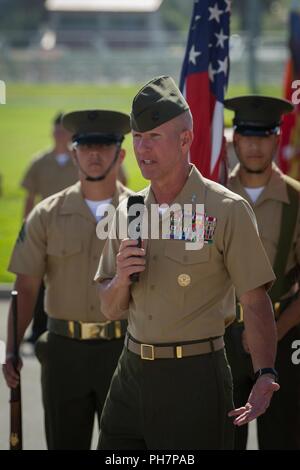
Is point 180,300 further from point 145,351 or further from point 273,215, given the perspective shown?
point 273,215

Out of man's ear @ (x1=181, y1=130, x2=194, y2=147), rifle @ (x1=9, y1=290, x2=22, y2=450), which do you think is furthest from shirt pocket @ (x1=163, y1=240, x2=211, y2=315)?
rifle @ (x1=9, y1=290, x2=22, y2=450)

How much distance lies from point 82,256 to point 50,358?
20.7 inches

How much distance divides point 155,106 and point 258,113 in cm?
177

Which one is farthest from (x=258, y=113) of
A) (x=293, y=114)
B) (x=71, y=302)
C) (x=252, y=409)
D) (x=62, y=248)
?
(x=293, y=114)

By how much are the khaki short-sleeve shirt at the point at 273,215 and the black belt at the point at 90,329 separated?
82 centimetres

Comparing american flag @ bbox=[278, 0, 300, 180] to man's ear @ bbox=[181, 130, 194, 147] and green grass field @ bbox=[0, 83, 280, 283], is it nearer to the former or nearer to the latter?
green grass field @ bbox=[0, 83, 280, 283]

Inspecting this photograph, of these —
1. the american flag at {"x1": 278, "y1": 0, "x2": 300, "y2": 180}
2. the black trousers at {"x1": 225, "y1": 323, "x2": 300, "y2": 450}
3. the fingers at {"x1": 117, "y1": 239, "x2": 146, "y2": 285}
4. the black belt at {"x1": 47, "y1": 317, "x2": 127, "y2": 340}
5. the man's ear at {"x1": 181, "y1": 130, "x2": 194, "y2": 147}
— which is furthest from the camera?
the american flag at {"x1": 278, "y1": 0, "x2": 300, "y2": 180}

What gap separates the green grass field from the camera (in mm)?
21594

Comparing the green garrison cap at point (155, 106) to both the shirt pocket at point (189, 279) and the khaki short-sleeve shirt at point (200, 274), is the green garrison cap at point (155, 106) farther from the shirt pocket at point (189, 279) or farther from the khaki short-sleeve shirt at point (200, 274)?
the shirt pocket at point (189, 279)

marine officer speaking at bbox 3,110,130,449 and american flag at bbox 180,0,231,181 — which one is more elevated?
american flag at bbox 180,0,231,181

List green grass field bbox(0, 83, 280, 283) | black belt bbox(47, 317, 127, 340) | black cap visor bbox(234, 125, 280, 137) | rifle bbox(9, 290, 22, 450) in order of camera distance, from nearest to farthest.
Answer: rifle bbox(9, 290, 22, 450), black belt bbox(47, 317, 127, 340), black cap visor bbox(234, 125, 280, 137), green grass field bbox(0, 83, 280, 283)

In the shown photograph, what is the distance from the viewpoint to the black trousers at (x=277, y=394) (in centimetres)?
571

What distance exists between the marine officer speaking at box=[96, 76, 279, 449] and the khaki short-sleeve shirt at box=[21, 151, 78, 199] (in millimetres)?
5586

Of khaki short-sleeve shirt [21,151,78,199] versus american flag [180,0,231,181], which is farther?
khaki short-sleeve shirt [21,151,78,199]
